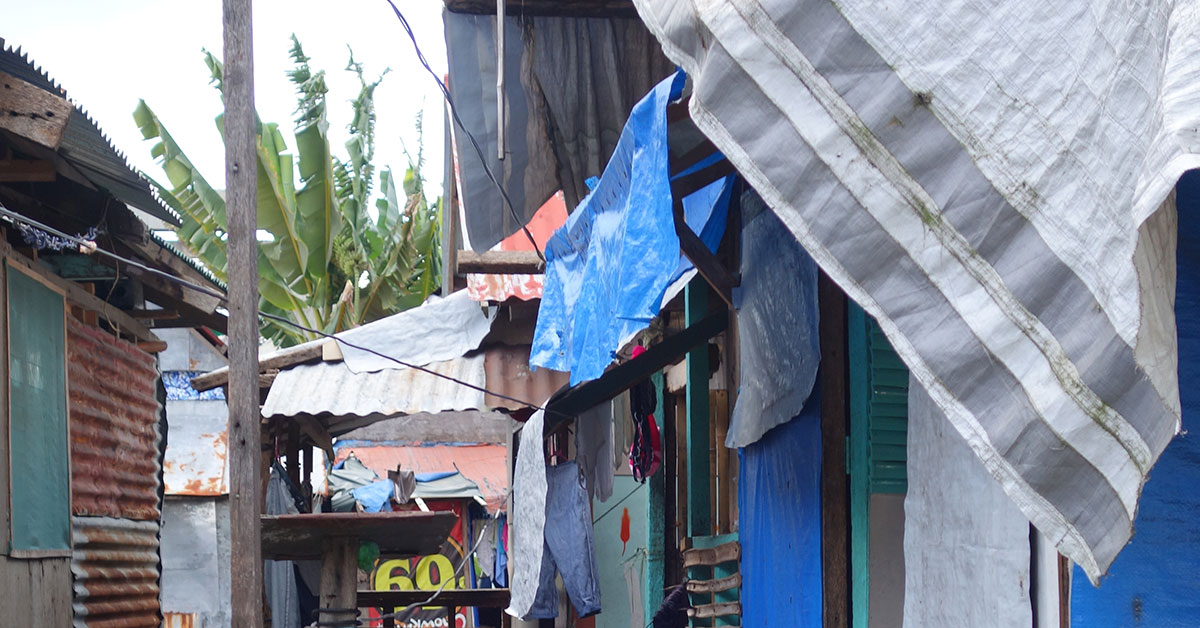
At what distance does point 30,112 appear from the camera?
6.13m

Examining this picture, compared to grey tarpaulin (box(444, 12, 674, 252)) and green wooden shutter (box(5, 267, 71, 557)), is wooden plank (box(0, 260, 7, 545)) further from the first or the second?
grey tarpaulin (box(444, 12, 674, 252))

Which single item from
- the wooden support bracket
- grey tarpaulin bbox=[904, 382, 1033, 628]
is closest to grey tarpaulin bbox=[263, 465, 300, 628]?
the wooden support bracket

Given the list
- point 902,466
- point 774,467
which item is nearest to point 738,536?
point 774,467

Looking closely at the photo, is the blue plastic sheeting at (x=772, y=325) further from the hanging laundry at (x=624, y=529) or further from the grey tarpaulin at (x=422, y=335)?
the hanging laundry at (x=624, y=529)

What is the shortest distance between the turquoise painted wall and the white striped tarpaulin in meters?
10.4

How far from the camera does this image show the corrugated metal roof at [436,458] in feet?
70.3

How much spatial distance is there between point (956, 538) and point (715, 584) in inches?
134

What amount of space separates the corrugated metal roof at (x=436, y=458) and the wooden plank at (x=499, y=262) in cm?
1226

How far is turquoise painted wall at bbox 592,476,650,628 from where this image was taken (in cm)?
1340

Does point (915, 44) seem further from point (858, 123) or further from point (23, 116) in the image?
point (23, 116)

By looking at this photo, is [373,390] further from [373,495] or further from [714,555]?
[373,495]

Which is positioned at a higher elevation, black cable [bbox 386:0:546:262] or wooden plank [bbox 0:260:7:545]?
black cable [bbox 386:0:546:262]

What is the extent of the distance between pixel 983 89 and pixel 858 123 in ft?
0.95

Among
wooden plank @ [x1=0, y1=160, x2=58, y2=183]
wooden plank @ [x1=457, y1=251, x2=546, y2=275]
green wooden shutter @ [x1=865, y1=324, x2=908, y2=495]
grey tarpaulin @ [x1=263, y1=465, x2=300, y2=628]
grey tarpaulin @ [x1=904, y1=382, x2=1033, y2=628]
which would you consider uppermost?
wooden plank @ [x1=0, y1=160, x2=58, y2=183]
